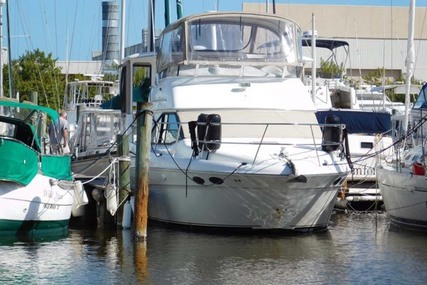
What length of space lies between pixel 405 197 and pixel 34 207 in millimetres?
7428

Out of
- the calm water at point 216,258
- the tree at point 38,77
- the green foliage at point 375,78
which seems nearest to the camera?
the calm water at point 216,258

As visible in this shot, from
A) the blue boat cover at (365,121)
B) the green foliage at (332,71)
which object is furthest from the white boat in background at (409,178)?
the green foliage at (332,71)

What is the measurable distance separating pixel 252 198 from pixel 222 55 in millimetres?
4124

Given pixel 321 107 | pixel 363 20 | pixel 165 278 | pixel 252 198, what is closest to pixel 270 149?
pixel 252 198

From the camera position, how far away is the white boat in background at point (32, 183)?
18.3 meters

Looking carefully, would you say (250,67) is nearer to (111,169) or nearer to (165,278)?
(111,169)

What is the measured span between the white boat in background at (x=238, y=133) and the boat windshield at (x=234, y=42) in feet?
0.07

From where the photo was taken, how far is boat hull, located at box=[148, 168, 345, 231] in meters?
18.8

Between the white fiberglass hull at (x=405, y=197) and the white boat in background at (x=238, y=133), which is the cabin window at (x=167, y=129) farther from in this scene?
the white fiberglass hull at (x=405, y=197)

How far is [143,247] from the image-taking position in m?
18.4

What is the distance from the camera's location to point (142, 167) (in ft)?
62.0

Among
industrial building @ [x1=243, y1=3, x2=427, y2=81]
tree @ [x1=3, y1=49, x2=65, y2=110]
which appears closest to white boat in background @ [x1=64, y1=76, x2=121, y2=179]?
tree @ [x1=3, y1=49, x2=65, y2=110]

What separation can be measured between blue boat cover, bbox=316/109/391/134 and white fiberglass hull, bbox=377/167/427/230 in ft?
17.9

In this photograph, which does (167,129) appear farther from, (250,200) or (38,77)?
(38,77)
